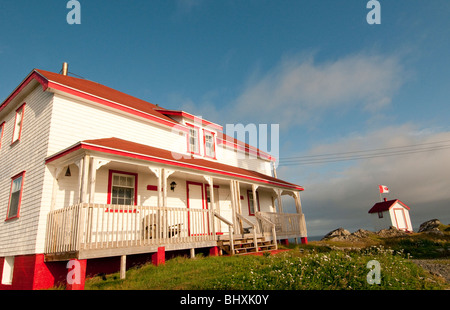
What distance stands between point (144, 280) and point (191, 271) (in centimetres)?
126

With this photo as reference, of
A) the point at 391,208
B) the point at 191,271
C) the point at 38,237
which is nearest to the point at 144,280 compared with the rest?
the point at 191,271

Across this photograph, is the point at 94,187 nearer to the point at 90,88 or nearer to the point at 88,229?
the point at 88,229

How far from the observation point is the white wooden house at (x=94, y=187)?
9266mm

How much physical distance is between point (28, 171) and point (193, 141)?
8.16 m

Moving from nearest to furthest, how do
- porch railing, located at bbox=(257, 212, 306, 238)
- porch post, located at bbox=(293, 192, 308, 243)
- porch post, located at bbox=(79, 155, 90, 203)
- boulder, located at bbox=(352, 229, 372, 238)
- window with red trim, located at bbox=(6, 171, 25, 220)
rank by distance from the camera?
porch post, located at bbox=(79, 155, 90, 203) → window with red trim, located at bbox=(6, 171, 25, 220) → porch railing, located at bbox=(257, 212, 306, 238) → porch post, located at bbox=(293, 192, 308, 243) → boulder, located at bbox=(352, 229, 372, 238)

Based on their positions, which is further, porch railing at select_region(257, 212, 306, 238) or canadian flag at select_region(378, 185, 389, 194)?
canadian flag at select_region(378, 185, 389, 194)

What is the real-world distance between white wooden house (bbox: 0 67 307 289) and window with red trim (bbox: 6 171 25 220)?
0.15 ft

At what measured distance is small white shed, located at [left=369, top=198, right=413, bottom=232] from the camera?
129 feet

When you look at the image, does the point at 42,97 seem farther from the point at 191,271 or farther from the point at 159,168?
the point at 191,271

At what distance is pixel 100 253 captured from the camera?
28.1 ft

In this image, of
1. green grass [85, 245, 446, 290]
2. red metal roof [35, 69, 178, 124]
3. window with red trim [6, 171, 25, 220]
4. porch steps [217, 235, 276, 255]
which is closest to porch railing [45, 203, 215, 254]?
green grass [85, 245, 446, 290]

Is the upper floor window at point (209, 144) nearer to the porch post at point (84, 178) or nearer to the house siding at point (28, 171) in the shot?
the house siding at point (28, 171)

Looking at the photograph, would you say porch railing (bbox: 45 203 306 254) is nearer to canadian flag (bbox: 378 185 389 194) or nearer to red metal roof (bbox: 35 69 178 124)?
red metal roof (bbox: 35 69 178 124)
